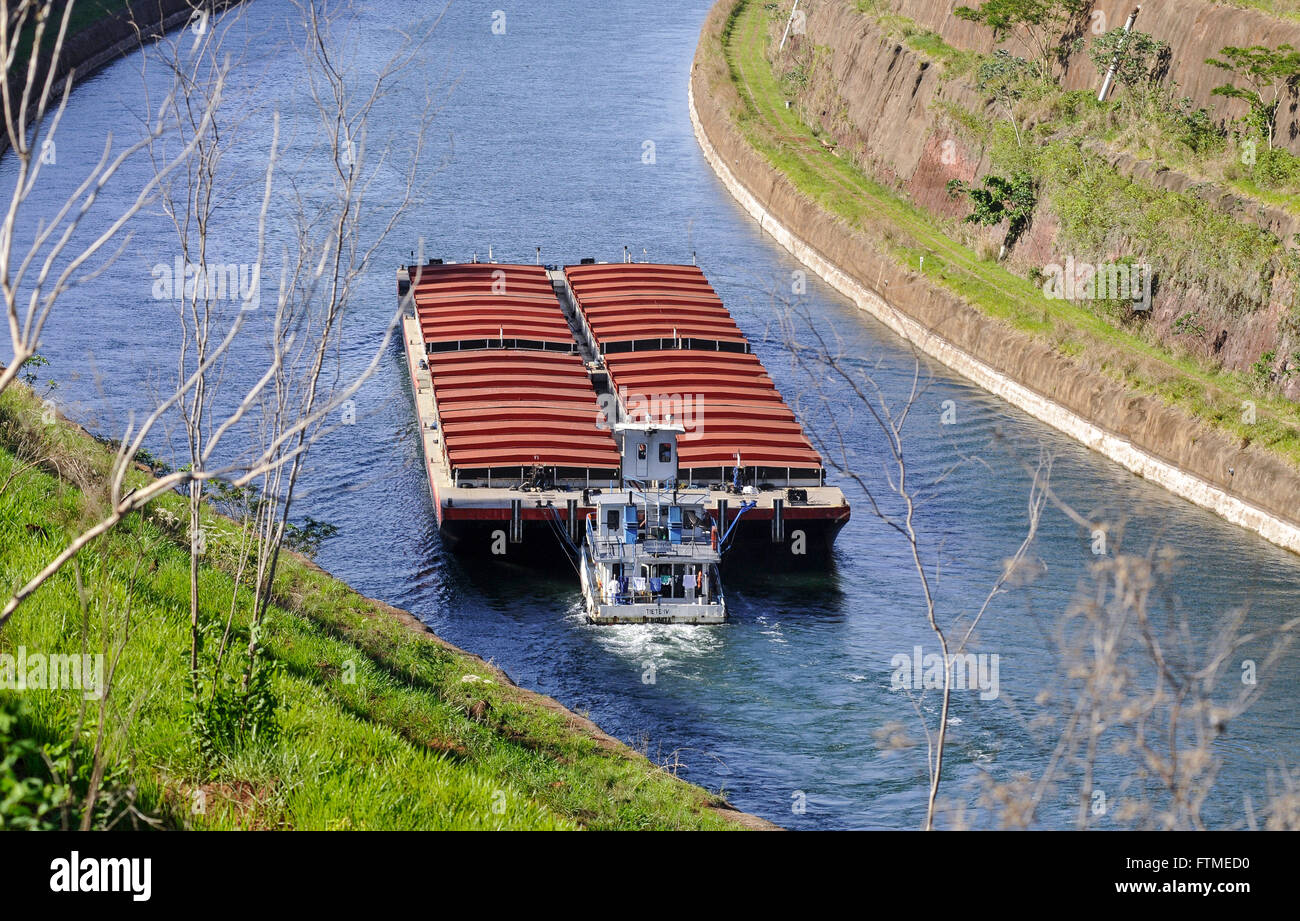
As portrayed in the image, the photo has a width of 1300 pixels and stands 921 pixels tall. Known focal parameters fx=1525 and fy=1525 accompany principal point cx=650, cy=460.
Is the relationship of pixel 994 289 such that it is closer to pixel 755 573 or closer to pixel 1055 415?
pixel 1055 415

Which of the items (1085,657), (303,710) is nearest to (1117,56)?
(1085,657)

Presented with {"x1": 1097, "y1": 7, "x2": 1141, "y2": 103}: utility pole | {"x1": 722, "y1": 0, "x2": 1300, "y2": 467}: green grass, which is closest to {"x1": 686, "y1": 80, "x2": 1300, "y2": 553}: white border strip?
{"x1": 722, "y1": 0, "x2": 1300, "y2": 467}: green grass

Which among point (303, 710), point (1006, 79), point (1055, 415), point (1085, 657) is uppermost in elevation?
point (1006, 79)

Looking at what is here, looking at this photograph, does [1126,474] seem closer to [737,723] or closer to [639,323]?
[639,323]

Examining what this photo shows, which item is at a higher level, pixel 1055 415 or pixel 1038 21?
pixel 1038 21

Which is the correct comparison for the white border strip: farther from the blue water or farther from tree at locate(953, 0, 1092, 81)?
tree at locate(953, 0, 1092, 81)

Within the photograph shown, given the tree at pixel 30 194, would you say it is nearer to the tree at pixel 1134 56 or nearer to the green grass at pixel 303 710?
the green grass at pixel 303 710
